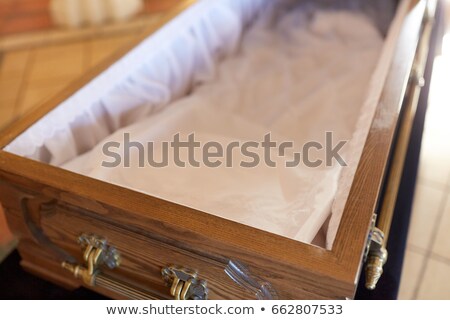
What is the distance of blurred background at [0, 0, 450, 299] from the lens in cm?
117

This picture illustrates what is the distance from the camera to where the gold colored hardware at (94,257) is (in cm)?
76

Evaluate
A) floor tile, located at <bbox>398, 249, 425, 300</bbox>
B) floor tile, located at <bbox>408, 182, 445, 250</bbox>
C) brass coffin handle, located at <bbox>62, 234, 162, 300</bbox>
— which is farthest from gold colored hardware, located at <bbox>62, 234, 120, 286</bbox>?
floor tile, located at <bbox>408, 182, 445, 250</bbox>

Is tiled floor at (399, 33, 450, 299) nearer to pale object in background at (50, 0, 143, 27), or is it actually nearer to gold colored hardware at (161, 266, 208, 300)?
gold colored hardware at (161, 266, 208, 300)

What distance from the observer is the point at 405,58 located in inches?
37.6

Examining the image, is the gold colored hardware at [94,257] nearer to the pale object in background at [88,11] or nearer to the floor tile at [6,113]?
the floor tile at [6,113]

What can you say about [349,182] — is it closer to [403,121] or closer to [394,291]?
[394,291]

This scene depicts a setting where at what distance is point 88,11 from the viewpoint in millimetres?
2590

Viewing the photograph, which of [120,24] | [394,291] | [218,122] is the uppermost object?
[120,24]

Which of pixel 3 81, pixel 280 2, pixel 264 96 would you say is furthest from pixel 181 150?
pixel 3 81

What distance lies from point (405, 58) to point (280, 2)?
0.87 meters

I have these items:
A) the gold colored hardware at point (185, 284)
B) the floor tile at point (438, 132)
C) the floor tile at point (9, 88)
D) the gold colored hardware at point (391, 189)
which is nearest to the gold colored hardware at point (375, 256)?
the gold colored hardware at point (391, 189)

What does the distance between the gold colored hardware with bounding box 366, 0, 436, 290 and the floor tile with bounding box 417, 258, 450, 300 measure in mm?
231

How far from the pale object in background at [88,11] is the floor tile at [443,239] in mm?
2151

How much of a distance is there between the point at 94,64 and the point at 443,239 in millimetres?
1772
